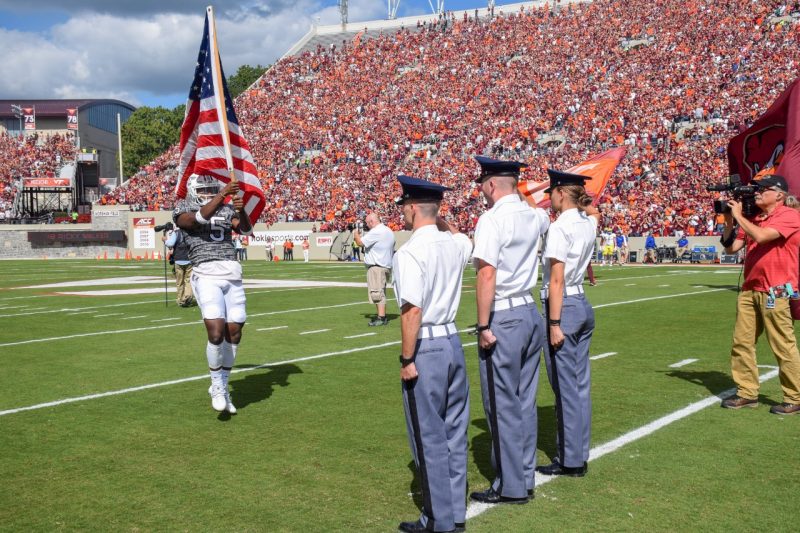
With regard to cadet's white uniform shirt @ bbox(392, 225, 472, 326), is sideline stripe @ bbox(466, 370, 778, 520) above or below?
below

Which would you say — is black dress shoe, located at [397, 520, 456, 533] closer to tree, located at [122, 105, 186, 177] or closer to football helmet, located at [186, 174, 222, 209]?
football helmet, located at [186, 174, 222, 209]

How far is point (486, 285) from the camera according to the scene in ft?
15.0

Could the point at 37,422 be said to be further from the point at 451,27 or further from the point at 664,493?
the point at 451,27

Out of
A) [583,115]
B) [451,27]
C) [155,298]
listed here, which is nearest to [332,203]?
[583,115]

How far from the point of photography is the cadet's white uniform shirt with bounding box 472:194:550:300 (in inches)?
182

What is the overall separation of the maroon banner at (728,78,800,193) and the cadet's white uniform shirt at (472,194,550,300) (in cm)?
520

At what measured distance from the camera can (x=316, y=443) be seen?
6125mm

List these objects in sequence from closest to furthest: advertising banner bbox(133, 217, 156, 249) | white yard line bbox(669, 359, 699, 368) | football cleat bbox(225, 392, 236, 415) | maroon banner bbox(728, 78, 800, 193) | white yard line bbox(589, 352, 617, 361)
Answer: football cleat bbox(225, 392, 236, 415), maroon banner bbox(728, 78, 800, 193), white yard line bbox(669, 359, 699, 368), white yard line bbox(589, 352, 617, 361), advertising banner bbox(133, 217, 156, 249)

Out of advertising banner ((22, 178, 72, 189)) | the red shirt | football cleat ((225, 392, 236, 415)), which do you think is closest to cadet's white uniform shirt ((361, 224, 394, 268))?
football cleat ((225, 392, 236, 415))

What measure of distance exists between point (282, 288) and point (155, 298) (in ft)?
13.1

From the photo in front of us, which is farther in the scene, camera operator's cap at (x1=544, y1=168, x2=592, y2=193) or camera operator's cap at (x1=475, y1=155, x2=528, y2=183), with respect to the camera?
camera operator's cap at (x1=544, y1=168, x2=592, y2=193)

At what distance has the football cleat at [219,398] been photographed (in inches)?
271

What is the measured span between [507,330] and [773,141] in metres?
7.12

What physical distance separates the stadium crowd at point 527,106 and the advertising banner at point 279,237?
114cm
